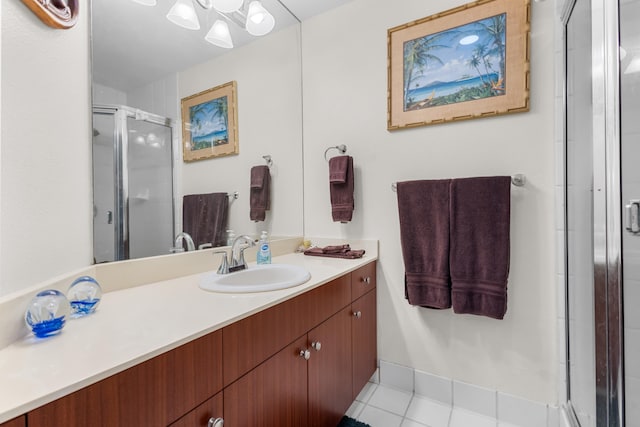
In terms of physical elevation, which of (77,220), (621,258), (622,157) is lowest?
(621,258)

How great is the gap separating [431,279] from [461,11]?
1.36 meters

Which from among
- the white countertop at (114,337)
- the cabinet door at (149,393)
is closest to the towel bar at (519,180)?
the white countertop at (114,337)

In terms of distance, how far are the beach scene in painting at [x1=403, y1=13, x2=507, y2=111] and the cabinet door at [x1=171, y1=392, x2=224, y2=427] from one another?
1.55 m

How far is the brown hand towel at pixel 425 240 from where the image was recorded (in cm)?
140

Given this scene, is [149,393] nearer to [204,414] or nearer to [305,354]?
[204,414]

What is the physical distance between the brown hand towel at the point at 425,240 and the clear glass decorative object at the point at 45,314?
1339 mm

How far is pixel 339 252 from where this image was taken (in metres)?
1.65

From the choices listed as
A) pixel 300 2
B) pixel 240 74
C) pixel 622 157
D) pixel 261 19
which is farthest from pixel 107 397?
pixel 300 2

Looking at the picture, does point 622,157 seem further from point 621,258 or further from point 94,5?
point 94,5

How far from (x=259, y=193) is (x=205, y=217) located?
0.42m

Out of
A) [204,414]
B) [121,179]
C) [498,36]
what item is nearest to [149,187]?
[121,179]

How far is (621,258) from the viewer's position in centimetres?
84

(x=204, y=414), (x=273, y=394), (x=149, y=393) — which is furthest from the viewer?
(x=273, y=394)

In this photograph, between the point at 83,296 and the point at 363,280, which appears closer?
the point at 83,296
